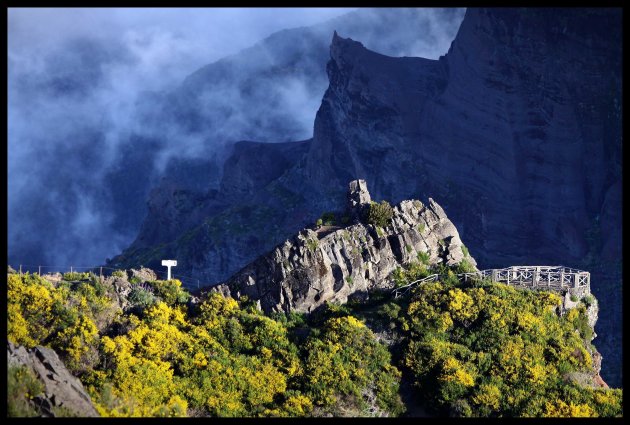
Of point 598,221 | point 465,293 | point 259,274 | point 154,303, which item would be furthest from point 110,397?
point 598,221

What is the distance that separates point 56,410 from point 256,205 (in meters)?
113

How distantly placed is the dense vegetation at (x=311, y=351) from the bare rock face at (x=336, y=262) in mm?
1458

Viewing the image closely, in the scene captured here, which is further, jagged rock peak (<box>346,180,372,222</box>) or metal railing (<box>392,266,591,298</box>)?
jagged rock peak (<box>346,180,372,222</box>)

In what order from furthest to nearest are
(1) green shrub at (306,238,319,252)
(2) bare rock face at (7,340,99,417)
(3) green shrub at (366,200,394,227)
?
(3) green shrub at (366,200,394,227) < (1) green shrub at (306,238,319,252) < (2) bare rock face at (7,340,99,417)

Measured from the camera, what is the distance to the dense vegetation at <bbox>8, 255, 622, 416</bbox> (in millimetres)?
94375

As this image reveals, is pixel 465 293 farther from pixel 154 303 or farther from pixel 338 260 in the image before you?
pixel 154 303

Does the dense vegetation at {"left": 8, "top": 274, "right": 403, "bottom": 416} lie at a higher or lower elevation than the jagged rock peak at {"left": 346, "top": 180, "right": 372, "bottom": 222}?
lower

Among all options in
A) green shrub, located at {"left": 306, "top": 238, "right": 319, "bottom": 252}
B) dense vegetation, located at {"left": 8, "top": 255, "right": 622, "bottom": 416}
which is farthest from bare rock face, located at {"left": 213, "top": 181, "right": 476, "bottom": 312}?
dense vegetation, located at {"left": 8, "top": 255, "right": 622, "bottom": 416}

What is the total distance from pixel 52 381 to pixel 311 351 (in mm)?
18851

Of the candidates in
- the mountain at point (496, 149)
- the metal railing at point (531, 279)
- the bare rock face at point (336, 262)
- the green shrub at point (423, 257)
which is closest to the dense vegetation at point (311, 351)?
the bare rock face at point (336, 262)

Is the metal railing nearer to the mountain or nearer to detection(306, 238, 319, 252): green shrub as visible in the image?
detection(306, 238, 319, 252): green shrub

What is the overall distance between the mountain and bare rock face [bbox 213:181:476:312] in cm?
6949

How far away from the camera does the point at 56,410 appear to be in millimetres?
82938

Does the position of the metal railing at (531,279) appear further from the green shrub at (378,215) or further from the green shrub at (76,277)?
the green shrub at (76,277)
